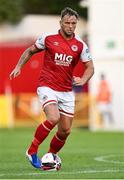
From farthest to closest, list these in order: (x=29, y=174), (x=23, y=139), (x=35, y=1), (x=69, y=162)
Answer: (x=35, y=1)
(x=23, y=139)
(x=69, y=162)
(x=29, y=174)

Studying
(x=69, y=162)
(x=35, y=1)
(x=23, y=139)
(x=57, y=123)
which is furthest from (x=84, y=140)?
(x=35, y=1)

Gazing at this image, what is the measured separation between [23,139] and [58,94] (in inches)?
430

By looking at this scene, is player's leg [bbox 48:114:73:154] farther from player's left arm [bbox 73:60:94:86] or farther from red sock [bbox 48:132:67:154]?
player's left arm [bbox 73:60:94:86]

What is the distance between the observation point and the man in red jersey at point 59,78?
42.3 feet

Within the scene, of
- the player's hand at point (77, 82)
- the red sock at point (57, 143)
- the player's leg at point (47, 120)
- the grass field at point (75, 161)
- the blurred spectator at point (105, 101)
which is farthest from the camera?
the blurred spectator at point (105, 101)

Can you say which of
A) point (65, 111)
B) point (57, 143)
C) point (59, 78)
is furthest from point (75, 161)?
point (59, 78)

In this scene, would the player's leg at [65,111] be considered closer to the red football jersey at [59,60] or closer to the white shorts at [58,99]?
the white shorts at [58,99]

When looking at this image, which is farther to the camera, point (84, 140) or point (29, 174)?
point (84, 140)

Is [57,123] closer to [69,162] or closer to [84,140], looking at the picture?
[69,162]

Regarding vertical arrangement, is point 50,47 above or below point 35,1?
above

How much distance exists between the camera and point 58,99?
42.8 feet

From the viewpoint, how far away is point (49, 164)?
505 inches

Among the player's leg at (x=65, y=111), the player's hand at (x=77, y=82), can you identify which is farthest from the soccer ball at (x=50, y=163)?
the player's hand at (x=77, y=82)

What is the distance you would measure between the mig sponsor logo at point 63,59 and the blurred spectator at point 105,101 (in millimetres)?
18565
